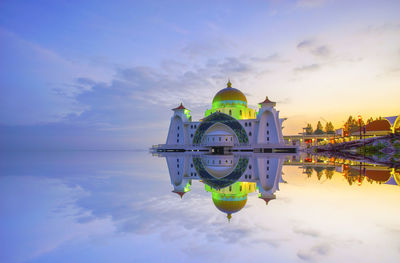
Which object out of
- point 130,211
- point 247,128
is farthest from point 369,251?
point 247,128

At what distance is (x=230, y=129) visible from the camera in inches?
1747

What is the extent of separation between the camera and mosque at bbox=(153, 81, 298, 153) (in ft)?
133

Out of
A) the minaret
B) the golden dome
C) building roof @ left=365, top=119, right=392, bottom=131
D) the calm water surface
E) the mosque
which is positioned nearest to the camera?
the calm water surface

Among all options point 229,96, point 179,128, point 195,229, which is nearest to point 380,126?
point 229,96

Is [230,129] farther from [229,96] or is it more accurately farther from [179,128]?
[179,128]

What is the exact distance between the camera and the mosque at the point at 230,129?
133 feet

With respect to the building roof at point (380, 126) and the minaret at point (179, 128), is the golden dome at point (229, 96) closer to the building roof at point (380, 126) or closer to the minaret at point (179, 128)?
the minaret at point (179, 128)

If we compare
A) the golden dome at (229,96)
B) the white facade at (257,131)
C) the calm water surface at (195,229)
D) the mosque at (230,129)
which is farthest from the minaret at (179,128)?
the calm water surface at (195,229)

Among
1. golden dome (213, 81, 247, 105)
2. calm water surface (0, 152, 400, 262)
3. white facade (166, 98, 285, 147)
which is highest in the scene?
golden dome (213, 81, 247, 105)

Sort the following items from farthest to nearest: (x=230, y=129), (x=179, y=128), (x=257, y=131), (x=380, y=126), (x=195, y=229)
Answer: (x=179, y=128)
(x=230, y=129)
(x=257, y=131)
(x=380, y=126)
(x=195, y=229)

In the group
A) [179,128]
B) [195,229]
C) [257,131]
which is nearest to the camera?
[195,229]

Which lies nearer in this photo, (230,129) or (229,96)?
(230,129)

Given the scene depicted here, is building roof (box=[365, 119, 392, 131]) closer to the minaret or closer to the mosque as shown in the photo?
the mosque

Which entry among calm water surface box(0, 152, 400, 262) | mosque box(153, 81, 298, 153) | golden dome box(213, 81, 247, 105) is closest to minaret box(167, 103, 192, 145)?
mosque box(153, 81, 298, 153)
